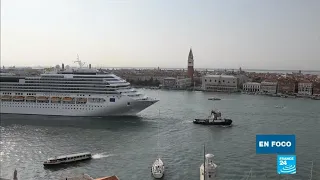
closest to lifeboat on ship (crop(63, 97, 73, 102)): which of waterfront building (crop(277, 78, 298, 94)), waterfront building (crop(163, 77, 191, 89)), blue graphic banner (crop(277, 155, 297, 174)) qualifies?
blue graphic banner (crop(277, 155, 297, 174))

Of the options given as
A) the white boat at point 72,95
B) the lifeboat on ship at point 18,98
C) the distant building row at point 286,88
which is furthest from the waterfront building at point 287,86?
the lifeboat on ship at point 18,98

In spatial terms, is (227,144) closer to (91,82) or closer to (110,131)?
(110,131)

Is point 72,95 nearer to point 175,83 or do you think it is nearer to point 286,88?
point 286,88

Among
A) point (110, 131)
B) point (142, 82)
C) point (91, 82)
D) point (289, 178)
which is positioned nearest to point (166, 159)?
point (289, 178)

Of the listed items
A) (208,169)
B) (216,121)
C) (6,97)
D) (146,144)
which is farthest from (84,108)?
(208,169)

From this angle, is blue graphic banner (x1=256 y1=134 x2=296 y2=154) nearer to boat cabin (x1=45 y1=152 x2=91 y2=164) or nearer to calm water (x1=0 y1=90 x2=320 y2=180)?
calm water (x1=0 y1=90 x2=320 y2=180)

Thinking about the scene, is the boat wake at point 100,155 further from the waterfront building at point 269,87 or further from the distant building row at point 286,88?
the waterfront building at point 269,87
